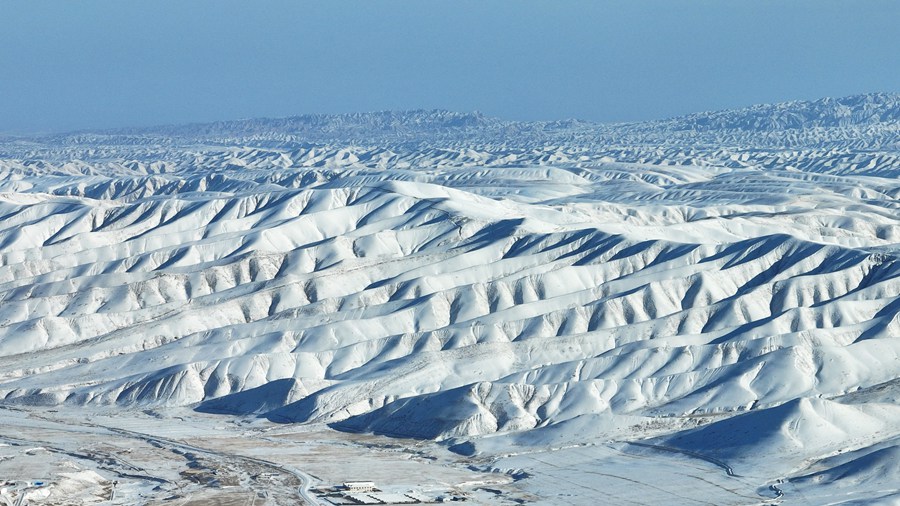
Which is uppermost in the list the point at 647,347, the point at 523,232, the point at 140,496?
the point at 523,232

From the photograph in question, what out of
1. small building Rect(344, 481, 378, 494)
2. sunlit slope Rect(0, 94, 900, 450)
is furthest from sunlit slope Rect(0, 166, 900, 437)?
small building Rect(344, 481, 378, 494)

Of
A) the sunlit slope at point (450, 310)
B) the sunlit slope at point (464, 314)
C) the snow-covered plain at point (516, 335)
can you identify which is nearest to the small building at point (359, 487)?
the snow-covered plain at point (516, 335)

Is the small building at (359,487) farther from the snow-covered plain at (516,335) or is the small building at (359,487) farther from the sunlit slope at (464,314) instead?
A: the sunlit slope at (464,314)

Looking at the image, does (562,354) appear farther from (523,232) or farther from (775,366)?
(523,232)

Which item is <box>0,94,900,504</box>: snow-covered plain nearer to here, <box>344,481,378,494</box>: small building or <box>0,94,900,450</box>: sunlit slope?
<box>0,94,900,450</box>: sunlit slope

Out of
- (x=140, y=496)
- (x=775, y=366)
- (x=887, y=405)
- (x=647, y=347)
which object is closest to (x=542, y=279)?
(x=647, y=347)

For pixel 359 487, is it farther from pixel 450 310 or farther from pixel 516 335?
pixel 450 310
